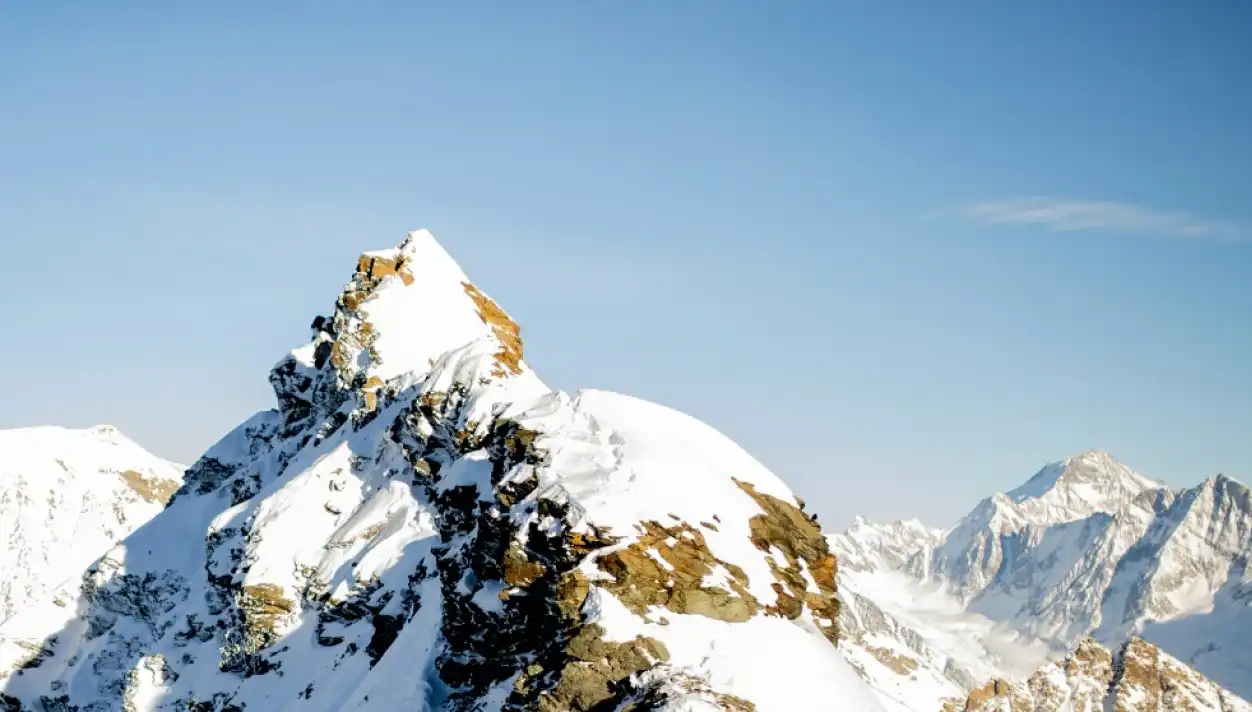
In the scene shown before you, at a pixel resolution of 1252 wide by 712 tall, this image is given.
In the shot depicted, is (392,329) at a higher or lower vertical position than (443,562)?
higher

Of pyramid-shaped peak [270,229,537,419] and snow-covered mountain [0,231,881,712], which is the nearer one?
snow-covered mountain [0,231,881,712]

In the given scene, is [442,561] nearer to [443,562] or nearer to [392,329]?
[443,562]

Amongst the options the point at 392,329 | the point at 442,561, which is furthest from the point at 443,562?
the point at 392,329

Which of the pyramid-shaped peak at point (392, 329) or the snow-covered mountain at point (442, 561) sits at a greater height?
the pyramid-shaped peak at point (392, 329)

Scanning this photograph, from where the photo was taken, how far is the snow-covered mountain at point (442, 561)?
4288cm

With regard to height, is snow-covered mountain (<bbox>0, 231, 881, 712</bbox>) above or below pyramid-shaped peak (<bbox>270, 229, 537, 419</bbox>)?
below

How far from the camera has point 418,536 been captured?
241 ft

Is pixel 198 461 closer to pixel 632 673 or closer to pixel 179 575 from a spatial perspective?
pixel 179 575

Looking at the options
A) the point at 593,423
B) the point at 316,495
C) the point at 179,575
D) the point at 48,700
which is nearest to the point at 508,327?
the point at 316,495

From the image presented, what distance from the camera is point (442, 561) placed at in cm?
5631

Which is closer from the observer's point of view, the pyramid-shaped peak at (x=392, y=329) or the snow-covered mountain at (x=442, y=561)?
the snow-covered mountain at (x=442, y=561)

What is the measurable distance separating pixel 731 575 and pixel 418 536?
3380cm

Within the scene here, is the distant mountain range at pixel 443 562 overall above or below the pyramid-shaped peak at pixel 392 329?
below

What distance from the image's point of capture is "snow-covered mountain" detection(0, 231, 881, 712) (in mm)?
42875
